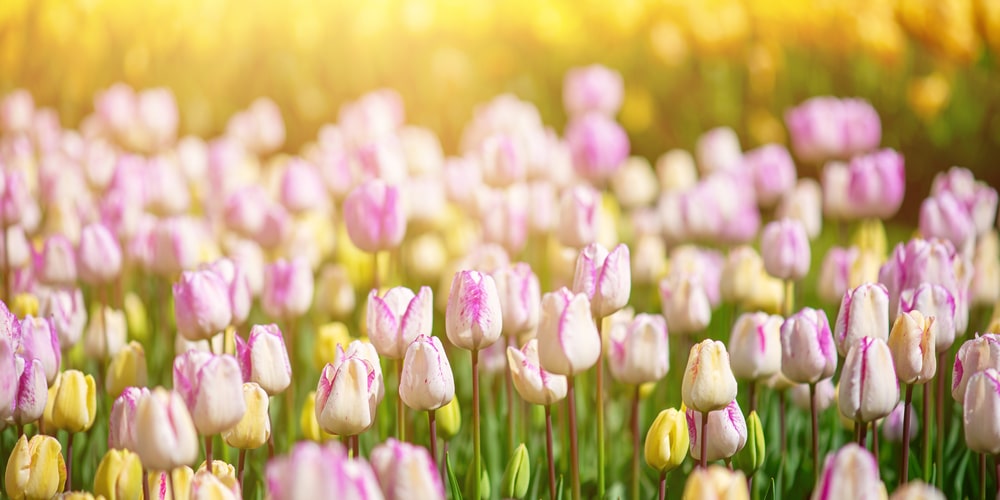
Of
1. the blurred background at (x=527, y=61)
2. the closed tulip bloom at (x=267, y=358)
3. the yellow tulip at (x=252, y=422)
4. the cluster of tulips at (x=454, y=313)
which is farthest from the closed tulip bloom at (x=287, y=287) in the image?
the blurred background at (x=527, y=61)

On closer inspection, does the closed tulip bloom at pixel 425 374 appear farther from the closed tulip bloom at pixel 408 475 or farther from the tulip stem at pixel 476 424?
the closed tulip bloom at pixel 408 475

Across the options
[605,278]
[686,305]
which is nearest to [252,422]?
[605,278]

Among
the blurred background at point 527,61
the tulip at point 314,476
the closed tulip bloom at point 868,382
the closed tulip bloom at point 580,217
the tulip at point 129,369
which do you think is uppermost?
the blurred background at point 527,61

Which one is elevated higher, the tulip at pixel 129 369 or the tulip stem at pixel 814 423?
the tulip at pixel 129 369

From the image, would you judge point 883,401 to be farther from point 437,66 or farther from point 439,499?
point 437,66

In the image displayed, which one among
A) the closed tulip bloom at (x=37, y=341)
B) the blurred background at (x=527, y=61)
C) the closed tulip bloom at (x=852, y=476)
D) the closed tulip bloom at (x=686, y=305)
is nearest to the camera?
the closed tulip bloom at (x=852, y=476)

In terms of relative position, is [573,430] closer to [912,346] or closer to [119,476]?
[912,346]
